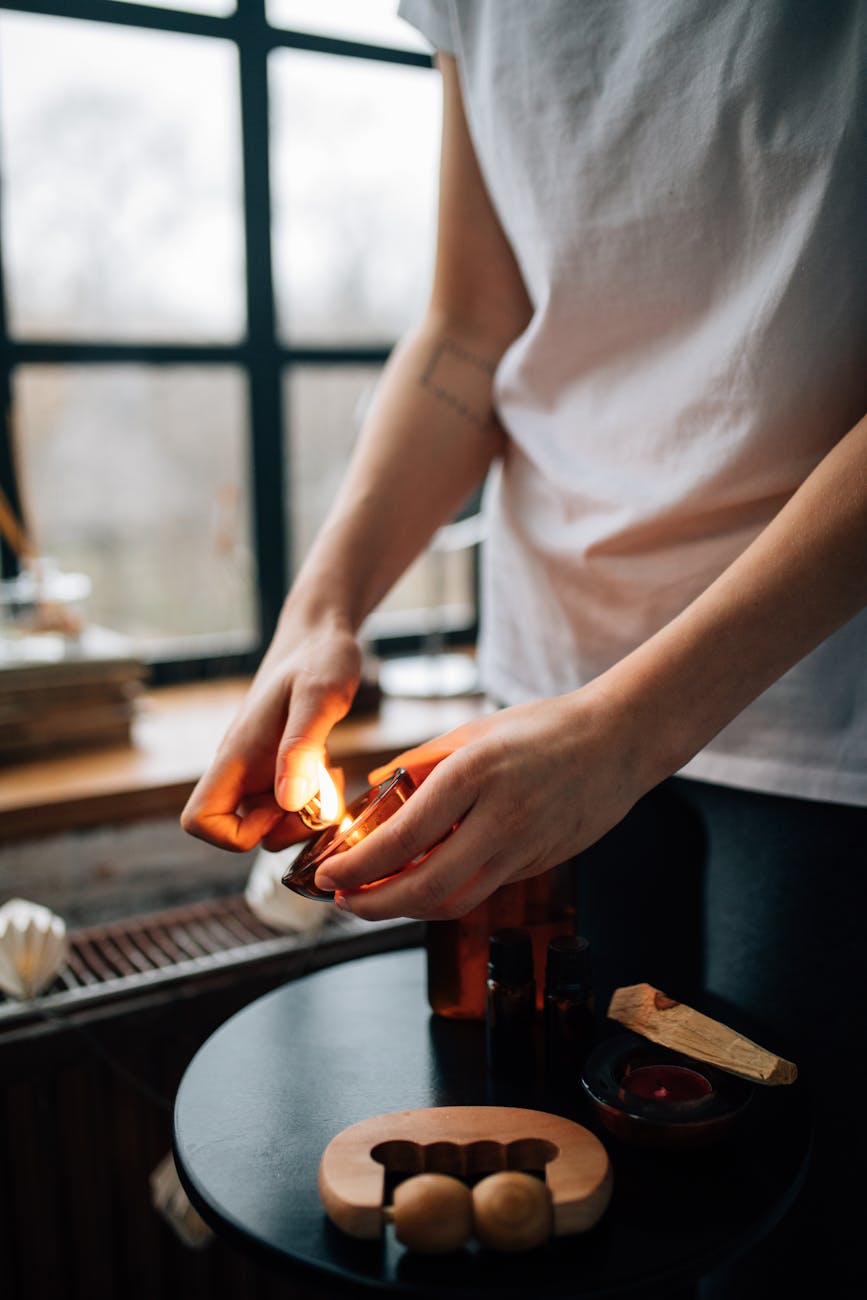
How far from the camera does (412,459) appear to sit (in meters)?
0.93

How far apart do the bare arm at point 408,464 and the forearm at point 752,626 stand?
233 millimetres

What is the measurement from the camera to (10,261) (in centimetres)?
177

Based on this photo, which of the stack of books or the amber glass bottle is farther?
the stack of books

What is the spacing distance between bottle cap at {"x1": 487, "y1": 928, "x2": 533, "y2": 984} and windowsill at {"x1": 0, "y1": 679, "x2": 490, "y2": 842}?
526 mm

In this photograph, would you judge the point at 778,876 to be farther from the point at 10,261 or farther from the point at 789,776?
the point at 10,261

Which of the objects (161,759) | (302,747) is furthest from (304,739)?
(161,759)

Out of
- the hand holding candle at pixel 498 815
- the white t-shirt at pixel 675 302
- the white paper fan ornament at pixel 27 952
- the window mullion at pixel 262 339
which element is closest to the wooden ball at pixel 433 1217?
the hand holding candle at pixel 498 815

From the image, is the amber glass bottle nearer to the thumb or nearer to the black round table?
the black round table

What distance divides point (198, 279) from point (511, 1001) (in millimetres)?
1585

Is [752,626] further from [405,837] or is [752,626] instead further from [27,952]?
[27,952]

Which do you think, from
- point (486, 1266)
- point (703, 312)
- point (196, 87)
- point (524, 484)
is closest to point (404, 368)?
point (524, 484)

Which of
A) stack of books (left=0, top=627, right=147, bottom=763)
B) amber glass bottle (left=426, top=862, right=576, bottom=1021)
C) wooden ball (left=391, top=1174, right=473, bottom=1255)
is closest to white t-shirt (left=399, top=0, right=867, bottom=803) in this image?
amber glass bottle (left=426, top=862, right=576, bottom=1021)

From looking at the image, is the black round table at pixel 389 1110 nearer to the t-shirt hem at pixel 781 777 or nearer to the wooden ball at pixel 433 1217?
the wooden ball at pixel 433 1217

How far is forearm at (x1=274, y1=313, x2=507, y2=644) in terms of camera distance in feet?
2.90
